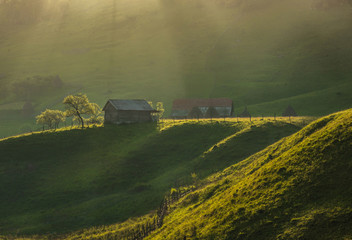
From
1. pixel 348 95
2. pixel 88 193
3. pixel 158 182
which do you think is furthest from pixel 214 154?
pixel 348 95

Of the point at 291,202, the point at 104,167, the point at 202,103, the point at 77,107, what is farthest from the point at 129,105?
the point at 291,202

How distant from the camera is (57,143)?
66.6 meters

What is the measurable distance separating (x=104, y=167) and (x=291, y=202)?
40095 mm

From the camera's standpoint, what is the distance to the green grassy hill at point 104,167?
43.9m

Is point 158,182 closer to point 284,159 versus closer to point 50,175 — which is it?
point 50,175

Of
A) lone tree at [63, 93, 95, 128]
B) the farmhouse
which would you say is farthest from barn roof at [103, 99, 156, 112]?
the farmhouse

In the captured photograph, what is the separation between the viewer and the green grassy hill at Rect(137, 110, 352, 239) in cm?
2045

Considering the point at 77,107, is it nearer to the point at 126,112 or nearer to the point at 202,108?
the point at 126,112

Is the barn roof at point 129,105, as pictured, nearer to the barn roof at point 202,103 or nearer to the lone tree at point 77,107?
the lone tree at point 77,107

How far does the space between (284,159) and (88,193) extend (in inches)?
1286

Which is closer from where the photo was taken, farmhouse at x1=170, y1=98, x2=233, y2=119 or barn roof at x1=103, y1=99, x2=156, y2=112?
barn roof at x1=103, y1=99, x2=156, y2=112

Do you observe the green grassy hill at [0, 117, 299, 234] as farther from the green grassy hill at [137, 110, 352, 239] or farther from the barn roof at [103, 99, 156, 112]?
the green grassy hill at [137, 110, 352, 239]

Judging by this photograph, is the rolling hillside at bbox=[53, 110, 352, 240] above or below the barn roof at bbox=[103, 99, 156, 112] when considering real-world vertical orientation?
below

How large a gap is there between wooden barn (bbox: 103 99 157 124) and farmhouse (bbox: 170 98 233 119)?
42.9m
